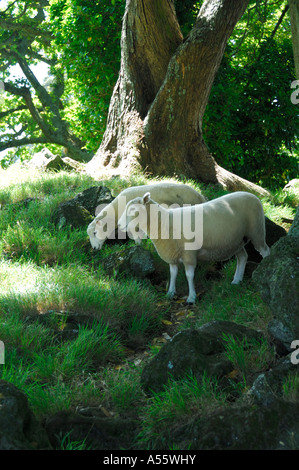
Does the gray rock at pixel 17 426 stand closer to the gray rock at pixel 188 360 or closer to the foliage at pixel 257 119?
the gray rock at pixel 188 360

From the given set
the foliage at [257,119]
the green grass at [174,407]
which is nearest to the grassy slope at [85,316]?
the green grass at [174,407]

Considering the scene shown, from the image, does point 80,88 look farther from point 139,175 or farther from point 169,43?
point 139,175

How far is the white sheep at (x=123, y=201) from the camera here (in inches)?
256

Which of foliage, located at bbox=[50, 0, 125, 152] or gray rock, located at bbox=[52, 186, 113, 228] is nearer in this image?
gray rock, located at bbox=[52, 186, 113, 228]

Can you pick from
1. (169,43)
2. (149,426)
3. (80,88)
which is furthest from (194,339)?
(80,88)

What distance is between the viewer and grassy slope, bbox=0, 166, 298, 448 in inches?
128

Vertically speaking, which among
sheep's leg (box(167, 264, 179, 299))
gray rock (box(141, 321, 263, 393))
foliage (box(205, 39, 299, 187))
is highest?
foliage (box(205, 39, 299, 187))

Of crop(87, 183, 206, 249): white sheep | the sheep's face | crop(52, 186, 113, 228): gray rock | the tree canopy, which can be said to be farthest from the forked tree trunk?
the sheep's face

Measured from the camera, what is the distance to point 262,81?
12.7 metres

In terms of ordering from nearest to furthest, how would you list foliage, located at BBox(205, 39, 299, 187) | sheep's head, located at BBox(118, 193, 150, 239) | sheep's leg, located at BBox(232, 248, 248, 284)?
sheep's head, located at BBox(118, 193, 150, 239) < sheep's leg, located at BBox(232, 248, 248, 284) < foliage, located at BBox(205, 39, 299, 187)

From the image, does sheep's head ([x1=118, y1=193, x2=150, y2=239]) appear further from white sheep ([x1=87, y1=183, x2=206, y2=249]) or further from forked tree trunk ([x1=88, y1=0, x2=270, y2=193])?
forked tree trunk ([x1=88, y1=0, x2=270, y2=193])

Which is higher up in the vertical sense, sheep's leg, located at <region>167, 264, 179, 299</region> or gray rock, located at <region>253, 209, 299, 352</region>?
gray rock, located at <region>253, 209, 299, 352</region>

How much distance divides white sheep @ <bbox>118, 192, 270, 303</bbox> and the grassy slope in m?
0.39

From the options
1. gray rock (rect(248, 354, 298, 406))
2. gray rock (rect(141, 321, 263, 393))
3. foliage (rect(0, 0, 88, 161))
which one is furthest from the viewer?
foliage (rect(0, 0, 88, 161))
